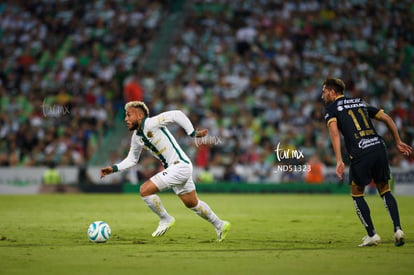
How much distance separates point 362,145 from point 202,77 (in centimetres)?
2182

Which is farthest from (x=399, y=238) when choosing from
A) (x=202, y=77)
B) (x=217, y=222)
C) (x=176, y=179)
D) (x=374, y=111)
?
(x=202, y=77)

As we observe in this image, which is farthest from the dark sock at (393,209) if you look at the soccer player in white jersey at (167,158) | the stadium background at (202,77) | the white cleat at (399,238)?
the stadium background at (202,77)

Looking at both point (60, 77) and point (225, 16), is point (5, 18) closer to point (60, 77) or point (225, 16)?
point (60, 77)

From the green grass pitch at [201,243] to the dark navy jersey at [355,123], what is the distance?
1536 millimetres

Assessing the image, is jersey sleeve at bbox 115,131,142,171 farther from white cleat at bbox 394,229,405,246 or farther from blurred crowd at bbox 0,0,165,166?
blurred crowd at bbox 0,0,165,166

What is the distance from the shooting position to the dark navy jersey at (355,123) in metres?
11.7

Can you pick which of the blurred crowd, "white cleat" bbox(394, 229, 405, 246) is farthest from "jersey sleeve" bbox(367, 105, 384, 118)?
the blurred crowd

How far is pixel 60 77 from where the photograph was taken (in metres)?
33.7

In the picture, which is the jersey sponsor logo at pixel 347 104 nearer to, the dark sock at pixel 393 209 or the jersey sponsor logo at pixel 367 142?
the jersey sponsor logo at pixel 367 142

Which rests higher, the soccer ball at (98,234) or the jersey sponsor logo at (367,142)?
the jersey sponsor logo at (367,142)

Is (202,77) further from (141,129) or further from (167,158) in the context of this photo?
(141,129)

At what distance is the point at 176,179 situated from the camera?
1280 cm

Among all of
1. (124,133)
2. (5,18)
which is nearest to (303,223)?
→ (124,133)

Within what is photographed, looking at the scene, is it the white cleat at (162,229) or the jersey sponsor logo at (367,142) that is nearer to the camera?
the jersey sponsor logo at (367,142)
